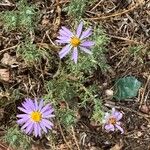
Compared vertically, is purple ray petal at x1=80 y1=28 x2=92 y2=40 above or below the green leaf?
above

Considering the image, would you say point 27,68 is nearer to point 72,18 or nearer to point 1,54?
point 1,54

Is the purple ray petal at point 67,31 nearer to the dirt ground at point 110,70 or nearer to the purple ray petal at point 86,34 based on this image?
the purple ray petal at point 86,34

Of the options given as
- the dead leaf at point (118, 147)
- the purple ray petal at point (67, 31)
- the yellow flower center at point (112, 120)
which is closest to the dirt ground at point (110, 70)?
the dead leaf at point (118, 147)

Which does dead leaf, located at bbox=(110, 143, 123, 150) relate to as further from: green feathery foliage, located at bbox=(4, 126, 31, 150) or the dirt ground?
green feathery foliage, located at bbox=(4, 126, 31, 150)

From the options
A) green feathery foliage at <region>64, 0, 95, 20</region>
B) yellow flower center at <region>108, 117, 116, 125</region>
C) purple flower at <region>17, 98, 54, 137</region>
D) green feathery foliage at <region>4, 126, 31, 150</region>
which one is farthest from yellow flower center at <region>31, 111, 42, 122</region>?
green feathery foliage at <region>64, 0, 95, 20</region>

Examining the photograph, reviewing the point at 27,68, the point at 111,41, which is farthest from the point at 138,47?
the point at 27,68
